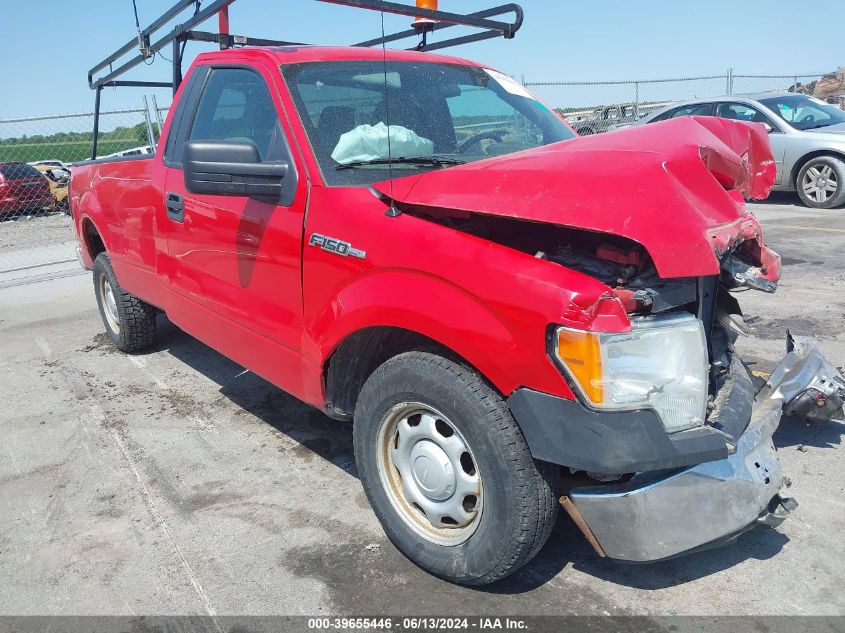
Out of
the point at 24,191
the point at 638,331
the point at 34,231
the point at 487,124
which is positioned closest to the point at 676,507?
the point at 638,331

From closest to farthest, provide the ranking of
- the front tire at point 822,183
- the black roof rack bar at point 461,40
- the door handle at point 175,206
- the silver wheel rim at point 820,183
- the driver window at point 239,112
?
the driver window at point 239,112 → the door handle at point 175,206 → the black roof rack bar at point 461,40 → the front tire at point 822,183 → the silver wheel rim at point 820,183

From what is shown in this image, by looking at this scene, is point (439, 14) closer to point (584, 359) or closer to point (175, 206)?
point (175, 206)

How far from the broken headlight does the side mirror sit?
59.1 inches

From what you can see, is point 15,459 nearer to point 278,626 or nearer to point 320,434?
point 320,434

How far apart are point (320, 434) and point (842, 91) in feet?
94.4

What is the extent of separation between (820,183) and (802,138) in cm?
73

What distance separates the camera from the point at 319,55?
3396 mm

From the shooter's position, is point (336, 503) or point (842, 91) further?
point (842, 91)

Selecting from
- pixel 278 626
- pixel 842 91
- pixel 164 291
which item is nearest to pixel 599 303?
pixel 278 626

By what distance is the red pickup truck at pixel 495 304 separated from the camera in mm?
2088

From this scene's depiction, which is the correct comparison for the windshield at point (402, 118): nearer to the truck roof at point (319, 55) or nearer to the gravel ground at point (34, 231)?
the truck roof at point (319, 55)

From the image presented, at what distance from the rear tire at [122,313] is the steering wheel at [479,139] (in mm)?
2984

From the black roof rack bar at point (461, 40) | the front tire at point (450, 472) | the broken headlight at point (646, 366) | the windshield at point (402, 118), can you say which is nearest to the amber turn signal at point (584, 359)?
the broken headlight at point (646, 366)

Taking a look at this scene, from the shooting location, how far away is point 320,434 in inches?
154
